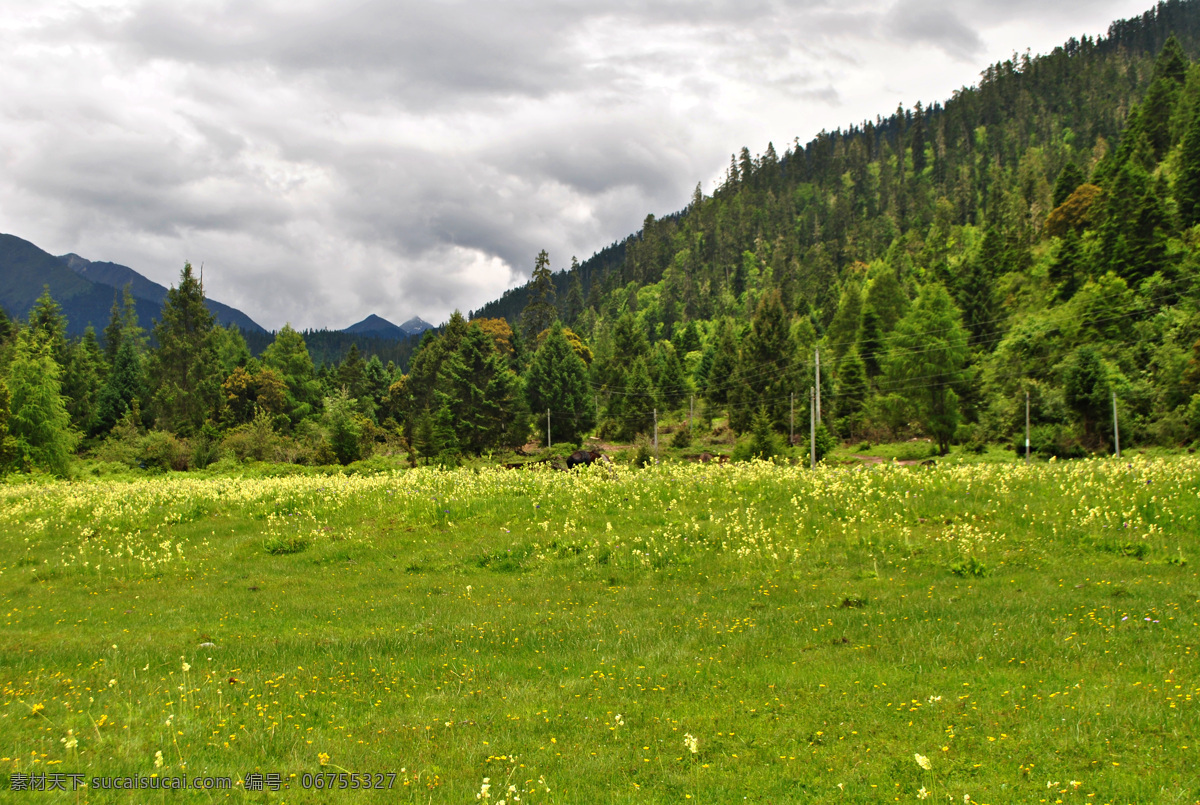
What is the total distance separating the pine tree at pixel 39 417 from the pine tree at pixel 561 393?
46615mm

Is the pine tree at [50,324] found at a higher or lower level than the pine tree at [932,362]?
higher

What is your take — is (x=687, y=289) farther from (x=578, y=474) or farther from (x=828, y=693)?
(x=828, y=693)

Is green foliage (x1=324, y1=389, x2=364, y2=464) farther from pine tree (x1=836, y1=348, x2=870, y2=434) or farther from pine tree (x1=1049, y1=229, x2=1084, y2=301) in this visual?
pine tree (x1=1049, y1=229, x2=1084, y2=301)

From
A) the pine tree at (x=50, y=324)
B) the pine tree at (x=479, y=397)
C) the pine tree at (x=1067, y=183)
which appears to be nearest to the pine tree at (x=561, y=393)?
the pine tree at (x=479, y=397)

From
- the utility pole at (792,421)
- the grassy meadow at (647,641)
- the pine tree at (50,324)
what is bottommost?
the grassy meadow at (647,641)

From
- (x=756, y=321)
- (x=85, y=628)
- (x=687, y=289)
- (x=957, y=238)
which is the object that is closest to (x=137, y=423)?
(x=756, y=321)

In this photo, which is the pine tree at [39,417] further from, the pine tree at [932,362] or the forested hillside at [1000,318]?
the pine tree at [932,362]

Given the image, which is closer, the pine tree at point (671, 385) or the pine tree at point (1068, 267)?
the pine tree at point (1068, 267)

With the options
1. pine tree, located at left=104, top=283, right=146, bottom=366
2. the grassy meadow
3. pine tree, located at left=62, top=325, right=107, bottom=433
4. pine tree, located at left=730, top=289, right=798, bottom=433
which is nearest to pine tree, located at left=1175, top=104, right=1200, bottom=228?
pine tree, located at left=730, top=289, right=798, bottom=433

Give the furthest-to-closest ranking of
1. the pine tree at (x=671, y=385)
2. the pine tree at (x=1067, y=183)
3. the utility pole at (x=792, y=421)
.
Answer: the pine tree at (x=1067, y=183) < the pine tree at (x=671, y=385) < the utility pole at (x=792, y=421)

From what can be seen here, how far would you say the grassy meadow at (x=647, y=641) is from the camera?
5855 mm

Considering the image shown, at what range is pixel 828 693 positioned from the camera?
7680mm

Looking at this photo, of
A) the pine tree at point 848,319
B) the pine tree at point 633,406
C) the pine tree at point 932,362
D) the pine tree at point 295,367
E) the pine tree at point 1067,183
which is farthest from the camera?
the pine tree at point 1067,183

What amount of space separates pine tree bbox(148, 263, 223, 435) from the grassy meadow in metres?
66.1
